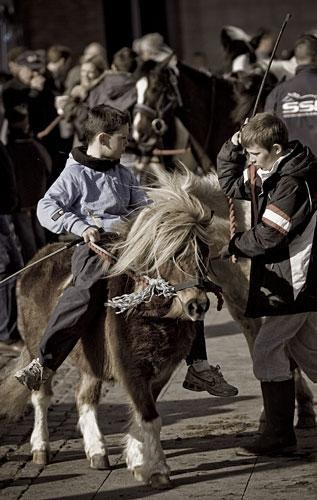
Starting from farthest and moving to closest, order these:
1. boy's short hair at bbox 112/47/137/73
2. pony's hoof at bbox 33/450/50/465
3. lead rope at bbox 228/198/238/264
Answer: boy's short hair at bbox 112/47/137/73, lead rope at bbox 228/198/238/264, pony's hoof at bbox 33/450/50/465

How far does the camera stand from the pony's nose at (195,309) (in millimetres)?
6980

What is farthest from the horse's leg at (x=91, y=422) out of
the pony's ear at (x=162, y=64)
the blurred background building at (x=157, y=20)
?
the blurred background building at (x=157, y=20)

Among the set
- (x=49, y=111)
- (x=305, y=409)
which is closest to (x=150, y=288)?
(x=305, y=409)

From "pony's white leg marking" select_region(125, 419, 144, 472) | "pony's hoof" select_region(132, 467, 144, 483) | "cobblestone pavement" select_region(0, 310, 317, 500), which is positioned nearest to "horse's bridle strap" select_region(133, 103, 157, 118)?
"cobblestone pavement" select_region(0, 310, 317, 500)

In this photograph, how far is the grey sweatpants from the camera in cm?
766

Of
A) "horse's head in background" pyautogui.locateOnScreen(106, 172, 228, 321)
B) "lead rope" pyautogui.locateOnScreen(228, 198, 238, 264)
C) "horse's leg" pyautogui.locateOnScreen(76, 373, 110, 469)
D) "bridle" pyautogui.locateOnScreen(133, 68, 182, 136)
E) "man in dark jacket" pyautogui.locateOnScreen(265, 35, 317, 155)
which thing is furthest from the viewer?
"bridle" pyautogui.locateOnScreen(133, 68, 182, 136)

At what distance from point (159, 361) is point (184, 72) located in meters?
7.30

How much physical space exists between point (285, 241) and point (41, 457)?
6.03 ft

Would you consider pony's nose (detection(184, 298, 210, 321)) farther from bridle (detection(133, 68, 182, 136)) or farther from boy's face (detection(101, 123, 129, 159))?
bridle (detection(133, 68, 182, 136))

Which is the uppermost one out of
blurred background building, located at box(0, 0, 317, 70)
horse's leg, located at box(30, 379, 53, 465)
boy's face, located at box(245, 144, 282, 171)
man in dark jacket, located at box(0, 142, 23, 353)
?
Answer: boy's face, located at box(245, 144, 282, 171)

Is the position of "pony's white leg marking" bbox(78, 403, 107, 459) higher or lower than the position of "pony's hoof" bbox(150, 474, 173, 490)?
lower

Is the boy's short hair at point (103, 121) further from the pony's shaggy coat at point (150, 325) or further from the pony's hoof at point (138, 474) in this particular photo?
the pony's hoof at point (138, 474)

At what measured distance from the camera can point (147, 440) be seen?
23.7ft

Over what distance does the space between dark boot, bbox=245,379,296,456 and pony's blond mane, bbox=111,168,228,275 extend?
0.94 m
